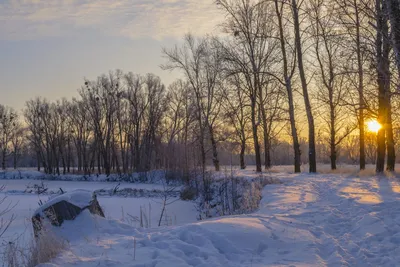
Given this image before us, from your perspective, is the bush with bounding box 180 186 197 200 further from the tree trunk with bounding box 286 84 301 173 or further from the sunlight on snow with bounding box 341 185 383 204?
the sunlight on snow with bounding box 341 185 383 204

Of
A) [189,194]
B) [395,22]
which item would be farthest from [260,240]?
[189,194]

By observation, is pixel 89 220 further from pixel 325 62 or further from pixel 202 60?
pixel 202 60

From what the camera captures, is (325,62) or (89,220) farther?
(325,62)

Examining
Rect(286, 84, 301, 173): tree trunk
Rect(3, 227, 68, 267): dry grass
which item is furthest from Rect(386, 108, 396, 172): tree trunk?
Rect(3, 227, 68, 267): dry grass

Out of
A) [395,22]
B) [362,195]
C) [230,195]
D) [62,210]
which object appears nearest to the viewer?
[395,22]

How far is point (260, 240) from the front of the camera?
237 inches

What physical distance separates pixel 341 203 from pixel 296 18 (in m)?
12.4

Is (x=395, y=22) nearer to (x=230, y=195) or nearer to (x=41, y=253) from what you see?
(x=41, y=253)

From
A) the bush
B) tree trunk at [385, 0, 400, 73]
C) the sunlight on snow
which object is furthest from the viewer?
the bush

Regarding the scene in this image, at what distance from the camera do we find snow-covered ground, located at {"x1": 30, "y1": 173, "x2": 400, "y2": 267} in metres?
5.27

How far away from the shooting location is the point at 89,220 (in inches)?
312

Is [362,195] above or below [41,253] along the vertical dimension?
above

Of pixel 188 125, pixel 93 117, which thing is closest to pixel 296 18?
pixel 188 125

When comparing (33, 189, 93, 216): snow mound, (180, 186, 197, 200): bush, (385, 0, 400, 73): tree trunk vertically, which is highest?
(385, 0, 400, 73): tree trunk
